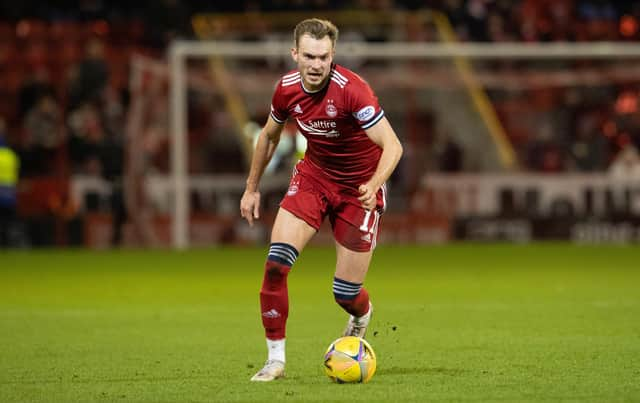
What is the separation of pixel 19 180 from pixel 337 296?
14106 millimetres

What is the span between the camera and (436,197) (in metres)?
20.5

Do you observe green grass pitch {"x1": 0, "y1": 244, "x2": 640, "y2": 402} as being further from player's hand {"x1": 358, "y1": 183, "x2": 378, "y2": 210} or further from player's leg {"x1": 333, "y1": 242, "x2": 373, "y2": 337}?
player's hand {"x1": 358, "y1": 183, "x2": 378, "y2": 210}

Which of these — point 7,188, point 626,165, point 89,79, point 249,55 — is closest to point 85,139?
point 89,79

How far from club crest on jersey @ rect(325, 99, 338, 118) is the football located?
1299 mm

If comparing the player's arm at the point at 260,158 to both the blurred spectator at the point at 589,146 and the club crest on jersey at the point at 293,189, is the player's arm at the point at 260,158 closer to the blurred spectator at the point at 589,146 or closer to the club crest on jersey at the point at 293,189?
the club crest on jersey at the point at 293,189

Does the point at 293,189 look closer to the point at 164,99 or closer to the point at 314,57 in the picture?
the point at 314,57

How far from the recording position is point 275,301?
6949mm

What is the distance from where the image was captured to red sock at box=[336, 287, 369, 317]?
25.2 feet

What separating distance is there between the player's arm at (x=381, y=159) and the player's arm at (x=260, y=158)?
0.68 meters

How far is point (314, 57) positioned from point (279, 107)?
0.53m

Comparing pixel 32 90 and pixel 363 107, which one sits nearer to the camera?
pixel 363 107

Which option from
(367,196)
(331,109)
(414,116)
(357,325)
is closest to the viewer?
(367,196)

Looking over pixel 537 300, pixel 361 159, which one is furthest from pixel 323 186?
pixel 537 300

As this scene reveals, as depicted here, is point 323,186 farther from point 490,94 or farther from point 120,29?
point 120,29
